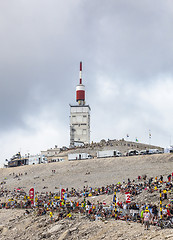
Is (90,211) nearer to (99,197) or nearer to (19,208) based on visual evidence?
(99,197)

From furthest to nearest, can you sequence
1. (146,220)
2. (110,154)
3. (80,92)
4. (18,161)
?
(80,92) < (18,161) < (110,154) < (146,220)

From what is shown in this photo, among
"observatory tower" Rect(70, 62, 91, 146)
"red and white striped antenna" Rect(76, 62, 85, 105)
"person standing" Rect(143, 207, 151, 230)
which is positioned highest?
"red and white striped antenna" Rect(76, 62, 85, 105)

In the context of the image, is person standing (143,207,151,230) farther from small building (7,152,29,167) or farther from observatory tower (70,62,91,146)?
observatory tower (70,62,91,146)

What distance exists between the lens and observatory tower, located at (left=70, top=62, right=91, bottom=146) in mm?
120938

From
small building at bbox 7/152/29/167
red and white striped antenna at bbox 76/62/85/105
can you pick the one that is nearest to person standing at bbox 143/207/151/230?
small building at bbox 7/152/29/167

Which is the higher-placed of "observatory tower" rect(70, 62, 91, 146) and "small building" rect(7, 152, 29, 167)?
"observatory tower" rect(70, 62, 91, 146)

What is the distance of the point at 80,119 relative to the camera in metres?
123

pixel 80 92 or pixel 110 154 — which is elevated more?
pixel 80 92

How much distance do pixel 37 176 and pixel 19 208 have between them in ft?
83.7

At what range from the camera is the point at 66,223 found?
30.8m

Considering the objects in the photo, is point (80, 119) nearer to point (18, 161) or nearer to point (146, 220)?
point (18, 161)

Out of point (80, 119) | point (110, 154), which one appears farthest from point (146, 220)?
point (80, 119)

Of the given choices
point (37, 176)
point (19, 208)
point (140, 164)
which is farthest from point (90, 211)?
point (37, 176)

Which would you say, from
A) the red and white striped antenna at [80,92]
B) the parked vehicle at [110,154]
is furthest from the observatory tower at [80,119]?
the parked vehicle at [110,154]
